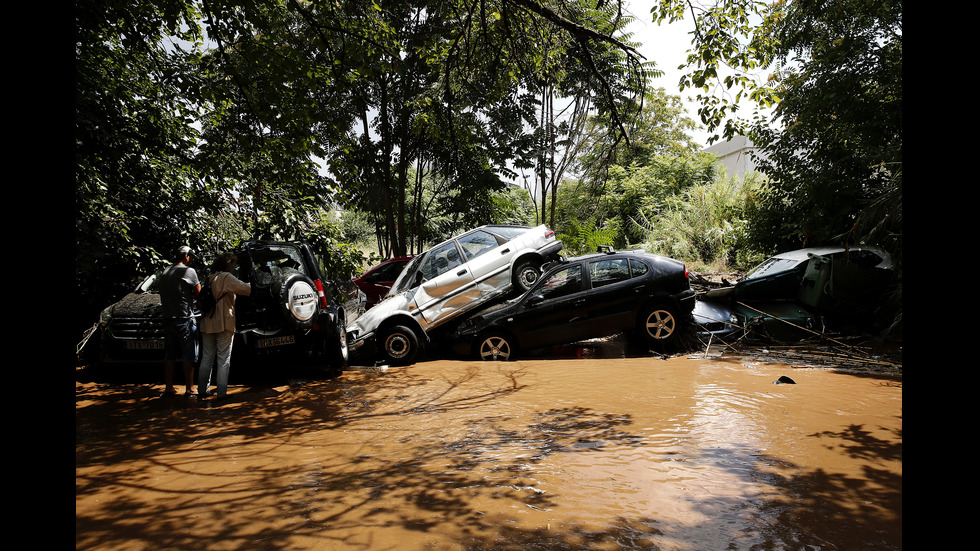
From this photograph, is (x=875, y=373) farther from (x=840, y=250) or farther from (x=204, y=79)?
(x=204, y=79)

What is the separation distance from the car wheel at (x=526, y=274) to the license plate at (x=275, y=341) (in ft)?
13.8

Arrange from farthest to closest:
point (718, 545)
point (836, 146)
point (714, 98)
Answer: point (836, 146) → point (714, 98) → point (718, 545)

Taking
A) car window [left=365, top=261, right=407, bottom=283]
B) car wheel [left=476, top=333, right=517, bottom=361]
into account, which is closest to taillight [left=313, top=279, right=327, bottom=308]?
car wheel [left=476, top=333, right=517, bottom=361]

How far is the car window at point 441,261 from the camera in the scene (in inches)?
385

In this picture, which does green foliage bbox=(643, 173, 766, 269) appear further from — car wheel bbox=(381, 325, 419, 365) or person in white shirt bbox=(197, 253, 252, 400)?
person in white shirt bbox=(197, 253, 252, 400)

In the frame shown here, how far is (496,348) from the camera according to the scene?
356 inches

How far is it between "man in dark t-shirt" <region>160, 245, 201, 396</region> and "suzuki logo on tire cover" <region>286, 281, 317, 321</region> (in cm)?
110

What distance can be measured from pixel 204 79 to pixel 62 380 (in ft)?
27.0

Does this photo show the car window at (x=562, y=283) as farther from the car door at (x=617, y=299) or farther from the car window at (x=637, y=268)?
the car window at (x=637, y=268)

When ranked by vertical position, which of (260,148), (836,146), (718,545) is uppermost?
(836,146)

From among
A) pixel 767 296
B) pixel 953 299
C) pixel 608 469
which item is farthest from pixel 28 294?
pixel 767 296

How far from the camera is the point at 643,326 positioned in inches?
344

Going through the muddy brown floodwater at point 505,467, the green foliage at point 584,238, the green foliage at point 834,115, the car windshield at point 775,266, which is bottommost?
the muddy brown floodwater at point 505,467

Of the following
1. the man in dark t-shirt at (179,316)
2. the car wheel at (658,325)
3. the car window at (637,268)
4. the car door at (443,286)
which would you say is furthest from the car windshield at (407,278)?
the car wheel at (658,325)
